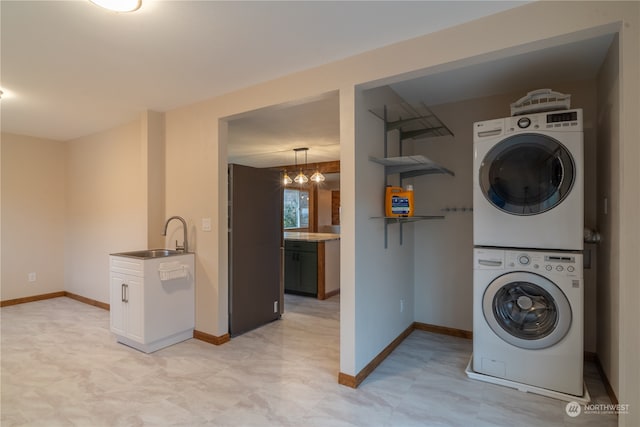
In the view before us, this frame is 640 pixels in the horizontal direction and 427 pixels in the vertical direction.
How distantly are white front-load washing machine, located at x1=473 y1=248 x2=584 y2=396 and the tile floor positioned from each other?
0.51 feet

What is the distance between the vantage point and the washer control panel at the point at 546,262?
2.13m

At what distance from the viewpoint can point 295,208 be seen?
8.81m

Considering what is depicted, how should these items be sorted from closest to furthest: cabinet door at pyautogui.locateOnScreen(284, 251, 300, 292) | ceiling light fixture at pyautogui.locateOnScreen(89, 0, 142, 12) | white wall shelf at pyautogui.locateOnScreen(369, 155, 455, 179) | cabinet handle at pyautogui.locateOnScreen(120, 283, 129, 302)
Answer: ceiling light fixture at pyautogui.locateOnScreen(89, 0, 142, 12)
white wall shelf at pyautogui.locateOnScreen(369, 155, 455, 179)
cabinet handle at pyautogui.locateOnScreen(120, 283, 129, 302)
cabinet door at pyautogui.locateOnScreen(284, 251, 300, 292)

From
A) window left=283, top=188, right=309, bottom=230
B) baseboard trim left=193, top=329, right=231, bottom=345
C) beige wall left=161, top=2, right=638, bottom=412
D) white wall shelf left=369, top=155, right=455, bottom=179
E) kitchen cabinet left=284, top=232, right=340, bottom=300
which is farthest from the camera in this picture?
window left=283, top=188, right=309, bottom=230

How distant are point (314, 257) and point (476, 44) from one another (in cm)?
361

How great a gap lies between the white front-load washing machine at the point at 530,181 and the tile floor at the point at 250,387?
107 centimetres

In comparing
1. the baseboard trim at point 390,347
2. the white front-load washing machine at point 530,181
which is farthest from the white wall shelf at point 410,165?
the baseboard trim at point 390,347

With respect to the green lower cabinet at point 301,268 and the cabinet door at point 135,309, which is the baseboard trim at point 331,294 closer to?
the green lower cabinet at point 301,268

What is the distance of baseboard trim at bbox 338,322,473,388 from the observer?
234cm

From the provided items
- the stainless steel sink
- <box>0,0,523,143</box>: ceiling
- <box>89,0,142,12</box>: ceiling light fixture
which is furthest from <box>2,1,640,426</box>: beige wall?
<box>89,0,142,12</box>: ceiling light fixture

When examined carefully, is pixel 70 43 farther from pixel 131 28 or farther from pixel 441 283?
pixel 441 283

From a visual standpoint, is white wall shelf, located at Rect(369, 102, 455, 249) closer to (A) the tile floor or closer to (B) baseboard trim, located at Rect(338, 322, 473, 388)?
(B) baseboard trim, located at Rect(338, 322, 473, 388)

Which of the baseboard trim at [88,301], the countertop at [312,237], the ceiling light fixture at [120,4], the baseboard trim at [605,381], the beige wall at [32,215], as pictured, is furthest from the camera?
the countertop at [312,237]

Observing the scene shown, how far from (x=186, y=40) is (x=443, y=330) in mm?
3375
